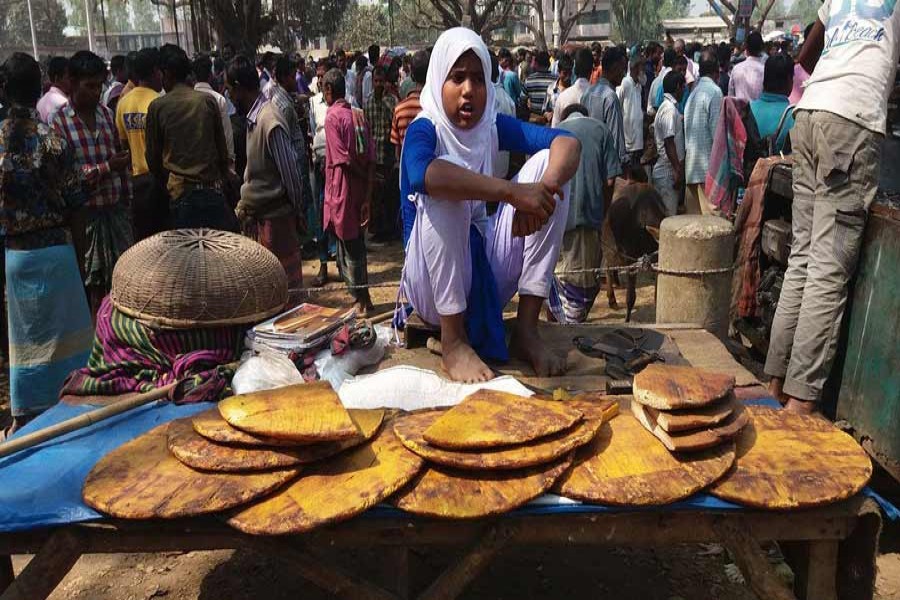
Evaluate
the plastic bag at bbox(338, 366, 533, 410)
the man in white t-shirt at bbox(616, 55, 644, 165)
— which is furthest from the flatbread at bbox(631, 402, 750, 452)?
the man in white t-shirt at bbox(616, 55, 644, 165)

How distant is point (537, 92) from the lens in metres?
10.3

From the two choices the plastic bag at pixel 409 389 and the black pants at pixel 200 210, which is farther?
the black pants at pixel 200 210

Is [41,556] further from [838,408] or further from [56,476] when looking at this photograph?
[838,408]

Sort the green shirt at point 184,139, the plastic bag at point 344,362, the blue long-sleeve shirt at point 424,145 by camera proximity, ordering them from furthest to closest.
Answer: the green shirt at point 184,139 < the plastic bag at point 344,362 < the blue long-sleeve shirt at point 424,145

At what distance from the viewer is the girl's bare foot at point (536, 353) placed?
324 centimetres

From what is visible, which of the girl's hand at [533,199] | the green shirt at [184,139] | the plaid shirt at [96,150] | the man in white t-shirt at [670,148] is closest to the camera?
the girl's hand at [533,199]

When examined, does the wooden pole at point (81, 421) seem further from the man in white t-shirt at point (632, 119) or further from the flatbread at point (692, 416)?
the man in white t-shirt at point (632, 119)

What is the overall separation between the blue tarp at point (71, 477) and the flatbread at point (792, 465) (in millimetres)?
74

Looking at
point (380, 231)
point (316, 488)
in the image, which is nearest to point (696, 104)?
point (380, 231)

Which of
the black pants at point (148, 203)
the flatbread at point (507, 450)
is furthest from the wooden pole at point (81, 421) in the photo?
the black pants at point (148, 203)

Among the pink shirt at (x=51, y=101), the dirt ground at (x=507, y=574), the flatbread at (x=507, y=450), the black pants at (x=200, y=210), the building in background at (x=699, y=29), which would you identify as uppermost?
the building in background at (x=699, y=29)

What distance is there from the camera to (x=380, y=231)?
30.2 ft

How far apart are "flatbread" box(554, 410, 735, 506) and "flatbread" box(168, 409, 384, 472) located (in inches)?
26.6

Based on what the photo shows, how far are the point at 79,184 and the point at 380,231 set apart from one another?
5.03 meters
